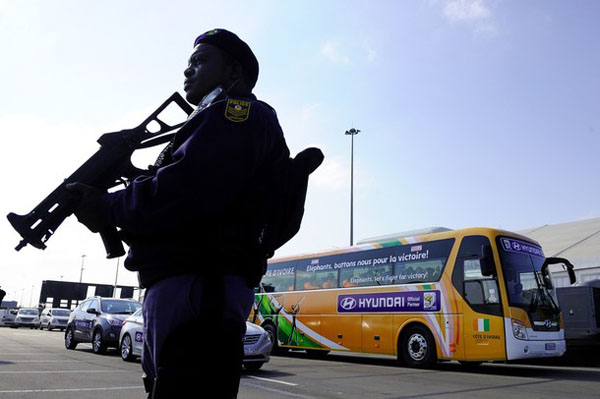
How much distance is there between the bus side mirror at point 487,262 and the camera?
1065cm

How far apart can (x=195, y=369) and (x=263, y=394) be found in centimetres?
580

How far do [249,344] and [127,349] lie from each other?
329cm

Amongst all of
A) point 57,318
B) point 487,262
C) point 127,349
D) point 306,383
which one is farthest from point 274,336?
point 57,318

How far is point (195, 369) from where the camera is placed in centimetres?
144

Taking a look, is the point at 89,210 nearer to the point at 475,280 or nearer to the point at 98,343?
the point at 475,280

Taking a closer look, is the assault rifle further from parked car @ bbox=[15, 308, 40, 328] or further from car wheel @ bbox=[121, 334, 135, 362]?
parked car @ bbox=[15, 308, 40, 328]

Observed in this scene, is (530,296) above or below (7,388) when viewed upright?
above

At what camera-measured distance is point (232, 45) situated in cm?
195

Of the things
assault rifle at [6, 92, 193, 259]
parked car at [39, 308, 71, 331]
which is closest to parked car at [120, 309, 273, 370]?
assault rifle at [6, 92, 193, 259]

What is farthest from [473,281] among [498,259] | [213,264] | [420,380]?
[213,264]

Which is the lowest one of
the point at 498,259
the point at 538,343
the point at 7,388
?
the point at 7,388

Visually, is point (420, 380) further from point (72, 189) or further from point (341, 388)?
point (72, 189)

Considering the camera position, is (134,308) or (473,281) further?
(134,308)

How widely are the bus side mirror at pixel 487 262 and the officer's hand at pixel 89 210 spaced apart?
400 inches
